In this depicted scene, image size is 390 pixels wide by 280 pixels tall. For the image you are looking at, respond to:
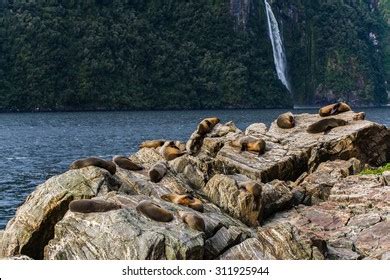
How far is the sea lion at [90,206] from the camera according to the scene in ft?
62.2

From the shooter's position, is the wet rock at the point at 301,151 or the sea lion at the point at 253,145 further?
the sea lion at the point at 253,145

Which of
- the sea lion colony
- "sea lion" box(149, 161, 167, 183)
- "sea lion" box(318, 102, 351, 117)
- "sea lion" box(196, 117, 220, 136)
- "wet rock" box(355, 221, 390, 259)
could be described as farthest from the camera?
"sea lion" box(196, 117, 220, 136)

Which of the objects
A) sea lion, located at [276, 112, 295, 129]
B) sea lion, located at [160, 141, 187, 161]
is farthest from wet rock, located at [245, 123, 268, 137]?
sea lion, located at [160, 141, 187, 161]

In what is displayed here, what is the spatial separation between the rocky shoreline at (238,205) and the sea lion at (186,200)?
15.8 inches

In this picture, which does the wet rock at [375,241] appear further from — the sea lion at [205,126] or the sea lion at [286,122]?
the sea lion at [205,126]

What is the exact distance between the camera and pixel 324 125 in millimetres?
32219

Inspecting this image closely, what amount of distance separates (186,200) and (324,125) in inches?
503

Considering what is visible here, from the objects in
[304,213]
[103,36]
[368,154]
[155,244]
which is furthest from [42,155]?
[103,36]

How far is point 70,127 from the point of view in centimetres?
11775

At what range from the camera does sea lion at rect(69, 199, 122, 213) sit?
1895 cm

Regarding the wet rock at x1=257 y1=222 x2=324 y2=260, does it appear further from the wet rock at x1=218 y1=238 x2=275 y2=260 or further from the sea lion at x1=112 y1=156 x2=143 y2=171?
the sea lion at x1=112 y1=156 x2=143 y2=171

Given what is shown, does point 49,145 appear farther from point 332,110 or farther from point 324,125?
point 324,125

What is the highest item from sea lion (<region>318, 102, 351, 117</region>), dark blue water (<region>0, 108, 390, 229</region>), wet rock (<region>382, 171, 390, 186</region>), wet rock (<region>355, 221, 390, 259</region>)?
sea lion (<region>318, 102, 351, 117</region>)

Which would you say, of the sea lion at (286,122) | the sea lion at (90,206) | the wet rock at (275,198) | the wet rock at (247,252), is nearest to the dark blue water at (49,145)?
the sea lion at (286,122)
